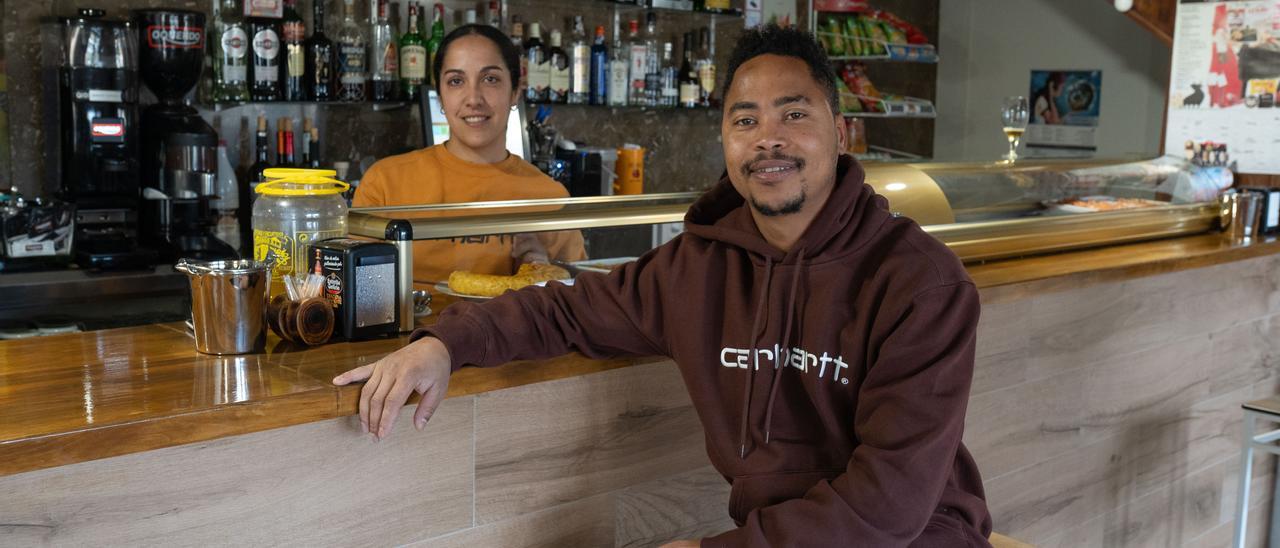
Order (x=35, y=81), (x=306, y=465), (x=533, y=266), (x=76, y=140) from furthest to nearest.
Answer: (x=35, y=81) → (x=76, y=140) → (x=533, y=266) → (x=306, y=465)

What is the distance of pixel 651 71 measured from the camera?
4781 mm

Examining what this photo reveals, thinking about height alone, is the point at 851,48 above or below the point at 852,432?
above

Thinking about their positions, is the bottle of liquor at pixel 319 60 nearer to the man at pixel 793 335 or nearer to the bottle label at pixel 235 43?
the bottle label at pixel 235 43

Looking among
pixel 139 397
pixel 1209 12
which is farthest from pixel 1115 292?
pixel 139 397

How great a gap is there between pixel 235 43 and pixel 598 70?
58.4 inches

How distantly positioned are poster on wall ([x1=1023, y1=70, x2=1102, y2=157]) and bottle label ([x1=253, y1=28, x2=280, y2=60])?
4.05m

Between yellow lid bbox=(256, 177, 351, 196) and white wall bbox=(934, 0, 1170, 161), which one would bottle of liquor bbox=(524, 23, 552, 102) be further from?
white wall bbox=(934, 0, 1170, 161)

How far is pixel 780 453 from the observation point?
1707 mm

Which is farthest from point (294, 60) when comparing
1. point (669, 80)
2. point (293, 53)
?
point (669, 80)

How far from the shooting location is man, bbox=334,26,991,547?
150cm

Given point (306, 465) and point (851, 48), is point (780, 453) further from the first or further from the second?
point (851, 48)

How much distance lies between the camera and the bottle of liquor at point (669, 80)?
192 inches

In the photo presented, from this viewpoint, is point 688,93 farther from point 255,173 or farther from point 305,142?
point 255,173

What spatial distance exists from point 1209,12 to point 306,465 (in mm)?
3768
